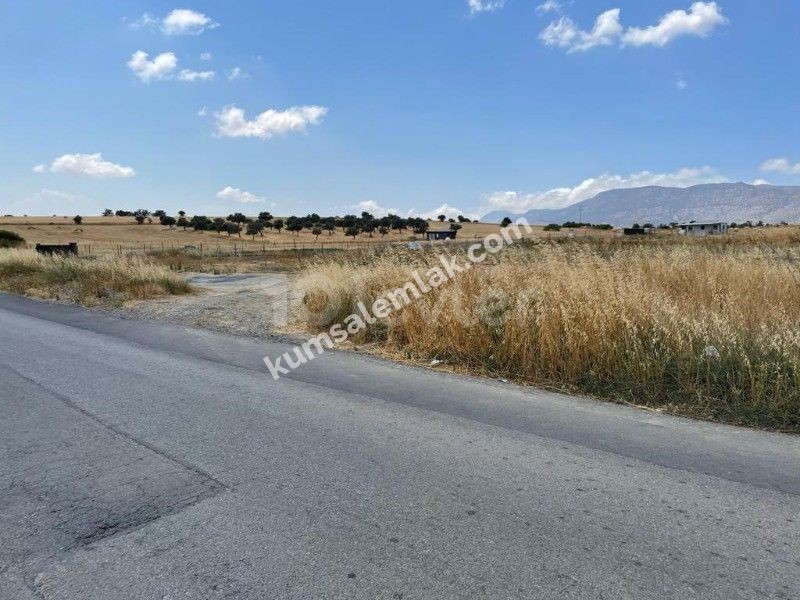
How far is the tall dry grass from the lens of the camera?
5367mm

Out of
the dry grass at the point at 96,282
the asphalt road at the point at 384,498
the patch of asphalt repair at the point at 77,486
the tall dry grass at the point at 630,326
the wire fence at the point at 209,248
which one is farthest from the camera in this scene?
the wire fence at the point at 209,248

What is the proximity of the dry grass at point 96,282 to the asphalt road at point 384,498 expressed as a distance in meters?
11.2

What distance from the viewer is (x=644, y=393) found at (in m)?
5.63

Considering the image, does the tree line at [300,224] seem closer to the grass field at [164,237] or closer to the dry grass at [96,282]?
the grass field at [164,237]

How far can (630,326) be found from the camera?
20.5 feet

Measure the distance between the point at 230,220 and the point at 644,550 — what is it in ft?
408

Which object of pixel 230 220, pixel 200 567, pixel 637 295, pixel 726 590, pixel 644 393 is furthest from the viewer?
pixel 230 220

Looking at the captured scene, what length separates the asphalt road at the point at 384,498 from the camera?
259 centimetres

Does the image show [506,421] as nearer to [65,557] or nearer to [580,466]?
[580,466]

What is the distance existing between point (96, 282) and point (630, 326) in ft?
55.4

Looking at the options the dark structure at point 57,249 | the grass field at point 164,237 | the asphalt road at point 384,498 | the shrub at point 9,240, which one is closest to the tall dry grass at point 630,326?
the asphalt road at point 384,498

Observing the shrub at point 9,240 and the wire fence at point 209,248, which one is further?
the shrub at point 9,240

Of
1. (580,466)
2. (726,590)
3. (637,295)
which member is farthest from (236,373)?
(726,590)

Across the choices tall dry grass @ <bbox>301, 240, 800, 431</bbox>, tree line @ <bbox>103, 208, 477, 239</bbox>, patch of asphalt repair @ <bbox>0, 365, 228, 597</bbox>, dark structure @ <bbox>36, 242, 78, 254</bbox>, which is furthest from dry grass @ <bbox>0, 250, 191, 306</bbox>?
tree line @ <bbox>103, 208, 477, 239</bbox>
